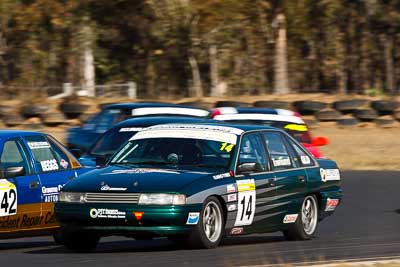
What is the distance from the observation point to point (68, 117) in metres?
29.7

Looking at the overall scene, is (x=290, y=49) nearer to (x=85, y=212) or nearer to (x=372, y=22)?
(x=372, y=22)

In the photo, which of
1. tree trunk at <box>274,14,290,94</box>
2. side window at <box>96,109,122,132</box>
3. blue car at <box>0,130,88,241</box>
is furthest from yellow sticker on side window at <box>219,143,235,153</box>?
tree trunk at <box>274,14,290,94</box>

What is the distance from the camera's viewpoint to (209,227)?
9891 millimetres

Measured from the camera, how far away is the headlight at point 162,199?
952 cm

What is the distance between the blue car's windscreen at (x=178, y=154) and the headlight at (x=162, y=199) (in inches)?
31.6

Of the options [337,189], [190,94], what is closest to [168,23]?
[190,94]

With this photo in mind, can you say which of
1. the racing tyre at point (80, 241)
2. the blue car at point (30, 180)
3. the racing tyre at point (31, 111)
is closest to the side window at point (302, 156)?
the blue car at point (30, 180)

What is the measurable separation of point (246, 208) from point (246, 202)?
2.5 inches

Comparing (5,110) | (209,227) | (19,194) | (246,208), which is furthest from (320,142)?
(5,110)

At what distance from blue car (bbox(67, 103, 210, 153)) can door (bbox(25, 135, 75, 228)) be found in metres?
7.31

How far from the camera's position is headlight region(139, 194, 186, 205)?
9.52 meters

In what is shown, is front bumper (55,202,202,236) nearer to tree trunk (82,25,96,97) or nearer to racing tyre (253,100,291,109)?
racing tyre (253,100,291,109)

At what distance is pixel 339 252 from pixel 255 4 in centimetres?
3520

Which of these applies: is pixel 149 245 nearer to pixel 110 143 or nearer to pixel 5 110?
pixel 110 143
